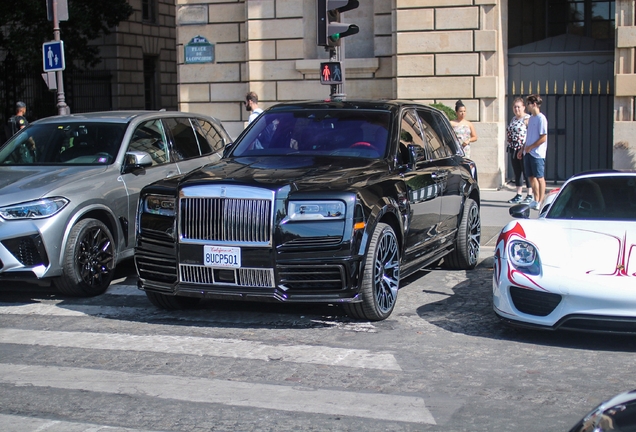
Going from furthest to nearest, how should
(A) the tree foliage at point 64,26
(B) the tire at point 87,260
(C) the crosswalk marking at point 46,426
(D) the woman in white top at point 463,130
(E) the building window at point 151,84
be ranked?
(E) the building window at point 151,84 < (A) the tree foliage at point 64,26 < (D) the woman in white top at point 463,130 < (B) the tire at point 87,260 < (C) the crosswalk marking at point 46,426

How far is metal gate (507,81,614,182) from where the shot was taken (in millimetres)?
18484

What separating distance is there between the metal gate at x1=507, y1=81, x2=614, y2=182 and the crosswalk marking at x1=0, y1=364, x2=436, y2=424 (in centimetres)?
1398

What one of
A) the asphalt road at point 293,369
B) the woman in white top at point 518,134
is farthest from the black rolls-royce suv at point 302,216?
the woman in white top at point 518,134

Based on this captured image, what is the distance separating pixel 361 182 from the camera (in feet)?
24.1

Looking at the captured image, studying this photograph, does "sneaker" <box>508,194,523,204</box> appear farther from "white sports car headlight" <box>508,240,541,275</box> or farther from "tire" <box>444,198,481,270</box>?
"white sports car headlight" <box>508,240,541,275</box>

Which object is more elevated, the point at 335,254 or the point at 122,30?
the point at 122,30

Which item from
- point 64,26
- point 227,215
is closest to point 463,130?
point 227,215

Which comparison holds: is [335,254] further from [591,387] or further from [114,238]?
[114,238]

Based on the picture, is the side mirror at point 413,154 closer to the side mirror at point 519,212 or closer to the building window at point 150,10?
the side mirror at point 519,212

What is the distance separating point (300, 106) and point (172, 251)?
7.35ft

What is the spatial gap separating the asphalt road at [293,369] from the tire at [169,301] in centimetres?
11

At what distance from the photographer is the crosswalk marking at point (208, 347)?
638cm

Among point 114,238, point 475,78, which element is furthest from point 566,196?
point 475,78

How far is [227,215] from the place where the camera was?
7.20m
